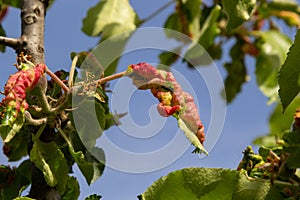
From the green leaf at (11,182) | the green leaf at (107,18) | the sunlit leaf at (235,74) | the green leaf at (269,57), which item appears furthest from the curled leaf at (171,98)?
the sunlit leaf at (235,74)

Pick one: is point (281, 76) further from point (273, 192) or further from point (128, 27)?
point (128, 27)

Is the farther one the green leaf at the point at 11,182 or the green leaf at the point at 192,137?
the green leaf at the point at 11,182

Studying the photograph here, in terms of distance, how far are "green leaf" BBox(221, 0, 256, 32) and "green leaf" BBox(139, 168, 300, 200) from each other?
0.25 m

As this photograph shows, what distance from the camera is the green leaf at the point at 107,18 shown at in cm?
234

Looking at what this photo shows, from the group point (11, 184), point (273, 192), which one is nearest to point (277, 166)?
point (273, 192)

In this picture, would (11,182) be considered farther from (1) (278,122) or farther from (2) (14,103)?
(1) (278,122)

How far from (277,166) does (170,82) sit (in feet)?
0.72

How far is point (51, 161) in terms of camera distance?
41.6 inches

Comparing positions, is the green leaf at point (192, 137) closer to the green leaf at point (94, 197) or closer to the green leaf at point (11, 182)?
the green leaf at point (94, 197)

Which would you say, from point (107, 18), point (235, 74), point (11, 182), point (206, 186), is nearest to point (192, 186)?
point (206, 186)

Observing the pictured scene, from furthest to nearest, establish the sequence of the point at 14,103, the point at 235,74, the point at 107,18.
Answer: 1. the point at 235,74
2. the point at 107,18
3. the point at 14,103

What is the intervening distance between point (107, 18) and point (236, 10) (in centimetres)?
140

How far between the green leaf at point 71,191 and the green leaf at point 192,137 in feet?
1.12

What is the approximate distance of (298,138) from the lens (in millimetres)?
934
